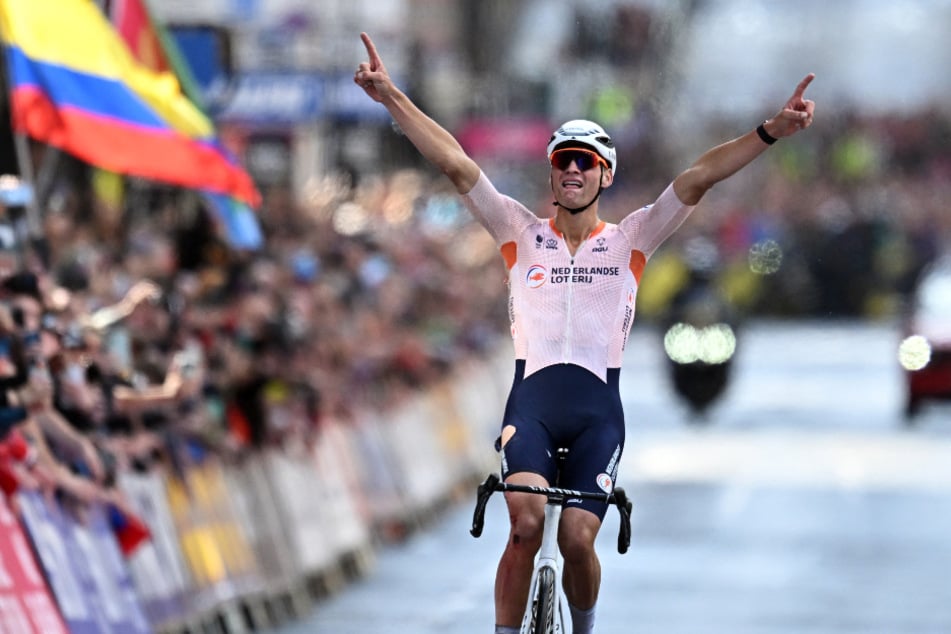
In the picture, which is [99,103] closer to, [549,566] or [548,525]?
[548,525]

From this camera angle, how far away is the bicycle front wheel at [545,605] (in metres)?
9.18

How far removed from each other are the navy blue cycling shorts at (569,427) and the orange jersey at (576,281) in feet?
0.23

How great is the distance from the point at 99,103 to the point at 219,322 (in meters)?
1.78

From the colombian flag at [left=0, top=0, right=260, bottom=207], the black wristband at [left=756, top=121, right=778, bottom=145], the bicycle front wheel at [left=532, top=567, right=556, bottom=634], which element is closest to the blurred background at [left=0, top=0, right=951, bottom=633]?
the colombian flag at [left=0, top=0, right=260, bottom=207]

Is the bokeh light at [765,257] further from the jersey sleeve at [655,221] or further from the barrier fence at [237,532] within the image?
the jersey sleeve at [655,221]

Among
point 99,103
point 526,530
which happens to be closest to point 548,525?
point 526,530

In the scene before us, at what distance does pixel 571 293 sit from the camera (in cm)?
993

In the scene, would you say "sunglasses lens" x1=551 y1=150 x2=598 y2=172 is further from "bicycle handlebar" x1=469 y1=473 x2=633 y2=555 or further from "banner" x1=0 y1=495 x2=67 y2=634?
"banner" x1=0 y1=495 x2=67 y2=634

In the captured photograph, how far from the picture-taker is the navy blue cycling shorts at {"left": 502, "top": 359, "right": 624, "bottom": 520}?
31.7ft

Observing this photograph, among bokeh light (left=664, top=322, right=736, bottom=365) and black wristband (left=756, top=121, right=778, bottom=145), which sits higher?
bokeh light (left=664, top=322, right=736, bottom=365)

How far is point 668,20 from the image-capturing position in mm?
61906

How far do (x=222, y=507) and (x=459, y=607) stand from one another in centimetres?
238

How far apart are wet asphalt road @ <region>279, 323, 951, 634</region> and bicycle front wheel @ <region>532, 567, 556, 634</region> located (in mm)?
6870

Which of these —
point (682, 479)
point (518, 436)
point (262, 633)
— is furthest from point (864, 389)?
point (518, 436)
